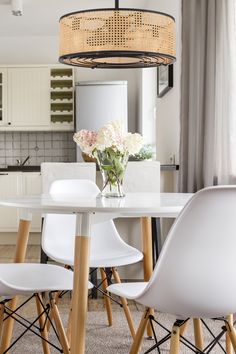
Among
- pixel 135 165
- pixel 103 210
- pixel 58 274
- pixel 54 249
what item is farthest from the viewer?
pixel 135 165

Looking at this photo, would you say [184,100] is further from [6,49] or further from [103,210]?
[6,49]

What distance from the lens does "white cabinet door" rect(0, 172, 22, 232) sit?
6371 mm

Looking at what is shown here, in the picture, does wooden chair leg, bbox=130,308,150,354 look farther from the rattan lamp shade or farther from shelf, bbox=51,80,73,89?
shelf, bbox=51,80,73,89

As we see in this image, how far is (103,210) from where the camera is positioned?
190 centimetres

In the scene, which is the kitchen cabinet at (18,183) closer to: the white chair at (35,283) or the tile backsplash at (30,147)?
the tile backsplash at (30,147)

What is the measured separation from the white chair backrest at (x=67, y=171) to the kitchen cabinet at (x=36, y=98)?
317 cm

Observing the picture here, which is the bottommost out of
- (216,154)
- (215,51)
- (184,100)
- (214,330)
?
(214,330)

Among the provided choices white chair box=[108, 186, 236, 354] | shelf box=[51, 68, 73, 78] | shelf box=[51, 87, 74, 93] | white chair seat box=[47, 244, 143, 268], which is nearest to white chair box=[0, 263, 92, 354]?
white chair seat box=[47, 244, 143, 268]

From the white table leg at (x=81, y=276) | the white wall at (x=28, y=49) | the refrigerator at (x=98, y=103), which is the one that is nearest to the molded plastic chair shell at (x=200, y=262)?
the white table leg at (x=81, y=276)

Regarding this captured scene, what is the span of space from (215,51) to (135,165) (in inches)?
Answer: 34.6

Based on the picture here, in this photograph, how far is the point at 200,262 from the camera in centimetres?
161

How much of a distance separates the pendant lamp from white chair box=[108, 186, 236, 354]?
4.35 feet

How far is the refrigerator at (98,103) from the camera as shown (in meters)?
6.57

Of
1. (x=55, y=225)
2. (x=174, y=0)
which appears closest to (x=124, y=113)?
(x=174, y=0)
